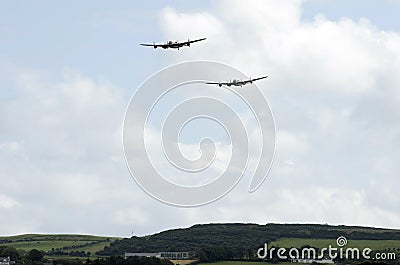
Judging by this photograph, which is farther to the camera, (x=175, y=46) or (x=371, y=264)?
(x=175, y=46)

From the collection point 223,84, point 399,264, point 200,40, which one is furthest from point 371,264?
point 399,264

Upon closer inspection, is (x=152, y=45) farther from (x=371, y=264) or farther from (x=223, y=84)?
(x=371, y=264)

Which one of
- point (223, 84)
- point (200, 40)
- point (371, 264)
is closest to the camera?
point (371, 264)

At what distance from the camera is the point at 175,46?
516 ft

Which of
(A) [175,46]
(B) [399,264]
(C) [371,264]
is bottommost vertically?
(C) [371,264]

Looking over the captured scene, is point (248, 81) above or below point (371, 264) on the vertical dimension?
above

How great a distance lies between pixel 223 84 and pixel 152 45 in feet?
76.1

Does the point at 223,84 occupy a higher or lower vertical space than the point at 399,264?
higher

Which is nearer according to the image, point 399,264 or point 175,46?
point 175,46

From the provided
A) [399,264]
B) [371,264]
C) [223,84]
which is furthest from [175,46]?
[371,264]

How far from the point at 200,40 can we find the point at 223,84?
74.9 ft

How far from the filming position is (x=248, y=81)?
180250 millimetres

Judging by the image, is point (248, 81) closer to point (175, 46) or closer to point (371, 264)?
point (175, 46)

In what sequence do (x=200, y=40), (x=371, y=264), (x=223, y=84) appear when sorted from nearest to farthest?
(x=371, y=264), (x=200, y=40), (x=223, y=84)
